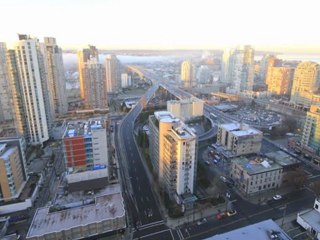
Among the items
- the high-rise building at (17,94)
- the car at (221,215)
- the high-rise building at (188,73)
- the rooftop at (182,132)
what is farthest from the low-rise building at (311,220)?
the high-rise building at (188,73)

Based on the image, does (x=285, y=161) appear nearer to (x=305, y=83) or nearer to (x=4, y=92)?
(x=305, y=83)

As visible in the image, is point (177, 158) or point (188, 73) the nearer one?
point (177, 158)

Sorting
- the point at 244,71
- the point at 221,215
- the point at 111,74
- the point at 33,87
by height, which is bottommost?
the point at 221,215

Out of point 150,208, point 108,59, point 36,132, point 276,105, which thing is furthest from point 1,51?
point 276,105

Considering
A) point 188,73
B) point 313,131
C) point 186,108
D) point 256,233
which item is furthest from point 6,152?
point 188,73

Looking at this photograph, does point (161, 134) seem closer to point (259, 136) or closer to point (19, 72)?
point (259, 136)

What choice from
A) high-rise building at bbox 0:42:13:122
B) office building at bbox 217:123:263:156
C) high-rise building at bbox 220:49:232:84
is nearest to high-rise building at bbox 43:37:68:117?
high-rise building at bbox 0:42:13:122

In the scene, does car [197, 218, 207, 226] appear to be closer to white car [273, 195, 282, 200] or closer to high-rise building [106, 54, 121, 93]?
white car [273, 195, 282, 200]
